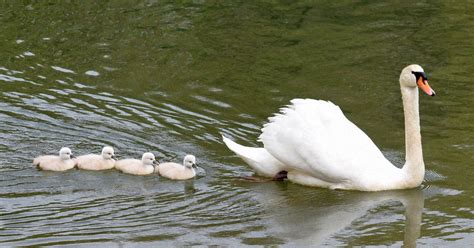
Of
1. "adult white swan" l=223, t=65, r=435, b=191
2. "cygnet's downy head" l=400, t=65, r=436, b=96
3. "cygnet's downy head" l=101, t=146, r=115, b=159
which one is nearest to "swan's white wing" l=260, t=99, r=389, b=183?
"adult white swan" l=223, t=65, r=435, b=191

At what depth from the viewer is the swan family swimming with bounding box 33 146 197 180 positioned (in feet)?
37.8

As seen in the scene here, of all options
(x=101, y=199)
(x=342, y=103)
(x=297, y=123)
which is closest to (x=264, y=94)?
(x=342, y=103)

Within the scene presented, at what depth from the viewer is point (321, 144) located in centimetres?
1123

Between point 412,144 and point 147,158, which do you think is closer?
point 412,144

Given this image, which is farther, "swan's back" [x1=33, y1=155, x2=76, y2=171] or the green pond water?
"swan's back" [x1=33, y1=155, x2=76, y2=171]

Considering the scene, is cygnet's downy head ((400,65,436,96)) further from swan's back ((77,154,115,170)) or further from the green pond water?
swan's back ((77,154,115,170))

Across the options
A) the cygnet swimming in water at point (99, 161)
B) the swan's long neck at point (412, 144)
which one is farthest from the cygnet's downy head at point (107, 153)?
the swan's long neck at point (412, 144)

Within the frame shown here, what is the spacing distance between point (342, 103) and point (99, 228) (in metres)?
5.36

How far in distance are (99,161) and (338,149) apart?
2528 mm

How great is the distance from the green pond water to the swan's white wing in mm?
290

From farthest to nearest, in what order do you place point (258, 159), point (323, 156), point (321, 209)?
1. point (258, 159)
2. point (323, 156)
3. point (321, 209)

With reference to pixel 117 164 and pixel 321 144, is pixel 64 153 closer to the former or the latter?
pixel 117 164

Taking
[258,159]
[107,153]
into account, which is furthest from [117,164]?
[258,159]

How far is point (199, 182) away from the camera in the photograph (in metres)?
11.6
